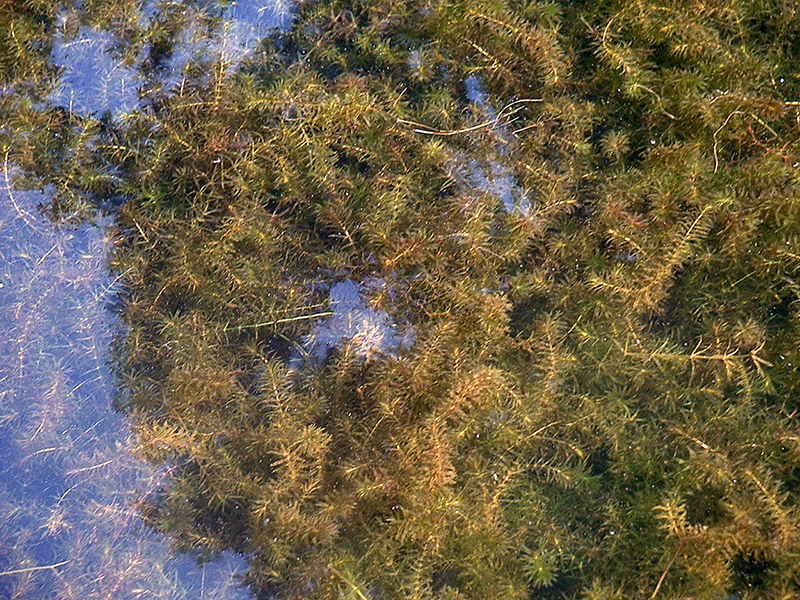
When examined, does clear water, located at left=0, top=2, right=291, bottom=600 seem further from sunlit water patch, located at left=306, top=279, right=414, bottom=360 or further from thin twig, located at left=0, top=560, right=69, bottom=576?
sunlit water patch, located at left=306, top=279, right=414, bottom=360

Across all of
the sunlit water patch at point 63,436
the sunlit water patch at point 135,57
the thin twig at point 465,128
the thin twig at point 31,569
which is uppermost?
the sunlit water patch at point 135,57

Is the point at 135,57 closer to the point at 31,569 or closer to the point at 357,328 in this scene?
the point at 357,328

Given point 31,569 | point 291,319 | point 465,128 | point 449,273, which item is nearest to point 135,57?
point 291,319

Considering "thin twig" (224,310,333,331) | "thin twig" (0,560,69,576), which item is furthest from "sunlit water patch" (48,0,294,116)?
"thin twig" (0,560,69,576)

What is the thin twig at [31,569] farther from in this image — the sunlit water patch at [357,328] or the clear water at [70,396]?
the sunlit water patch at [357,328]

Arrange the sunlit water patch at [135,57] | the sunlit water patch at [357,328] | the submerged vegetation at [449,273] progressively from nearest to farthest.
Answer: the submerged vegetation at [449,273] < the sunlit water patch at [357,328] < the sunlit water patch at [135,57]

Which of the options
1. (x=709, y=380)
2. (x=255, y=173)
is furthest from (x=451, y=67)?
(x=709, y=380)

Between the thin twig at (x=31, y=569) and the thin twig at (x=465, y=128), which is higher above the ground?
the thin twig at (x=465, y=128)

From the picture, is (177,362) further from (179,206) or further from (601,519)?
(601,519)

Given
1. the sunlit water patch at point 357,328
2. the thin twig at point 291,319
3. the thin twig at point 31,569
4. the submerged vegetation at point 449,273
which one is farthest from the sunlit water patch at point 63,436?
the sunlit water patch at point 357,328
